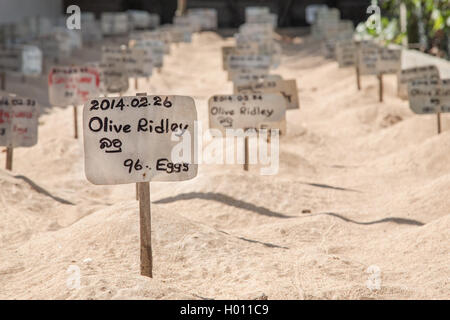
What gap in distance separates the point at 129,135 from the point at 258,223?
2.64 metres

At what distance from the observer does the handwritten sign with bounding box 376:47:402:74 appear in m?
13.4

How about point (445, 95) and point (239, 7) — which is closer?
point (445, 95)

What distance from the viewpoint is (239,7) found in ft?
114

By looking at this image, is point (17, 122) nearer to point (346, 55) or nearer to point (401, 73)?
point (401, 73)

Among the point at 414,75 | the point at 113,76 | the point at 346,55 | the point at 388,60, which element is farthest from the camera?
the point at 346,55

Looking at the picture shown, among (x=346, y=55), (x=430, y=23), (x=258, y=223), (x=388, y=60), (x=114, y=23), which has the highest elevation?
(x=114, y=23)

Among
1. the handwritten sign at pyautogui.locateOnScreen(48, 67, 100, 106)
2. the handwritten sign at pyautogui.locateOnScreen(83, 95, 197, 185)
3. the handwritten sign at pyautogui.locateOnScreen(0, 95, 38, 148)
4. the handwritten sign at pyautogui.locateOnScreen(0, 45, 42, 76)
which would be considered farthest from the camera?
the handwritten sign at pyautogui.locateOnScreen(0, 45, 42, 76)

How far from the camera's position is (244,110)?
834 cm

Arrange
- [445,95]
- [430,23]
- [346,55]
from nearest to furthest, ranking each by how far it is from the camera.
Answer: [445,95] < [346,55] < [430,23]

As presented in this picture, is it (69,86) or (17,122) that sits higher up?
(69,86)

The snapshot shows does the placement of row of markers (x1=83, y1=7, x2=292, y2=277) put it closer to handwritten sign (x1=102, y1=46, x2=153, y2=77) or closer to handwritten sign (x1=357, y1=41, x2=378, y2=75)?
handwritten sign (x1=102, y1=46, x2=153, y2=77)

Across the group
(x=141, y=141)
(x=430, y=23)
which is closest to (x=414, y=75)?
(x=430, y=23)

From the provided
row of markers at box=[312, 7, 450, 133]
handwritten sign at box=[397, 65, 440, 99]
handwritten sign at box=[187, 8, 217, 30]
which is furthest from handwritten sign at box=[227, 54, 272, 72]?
handwritten sign at box=[187, 8, 217, 30]
